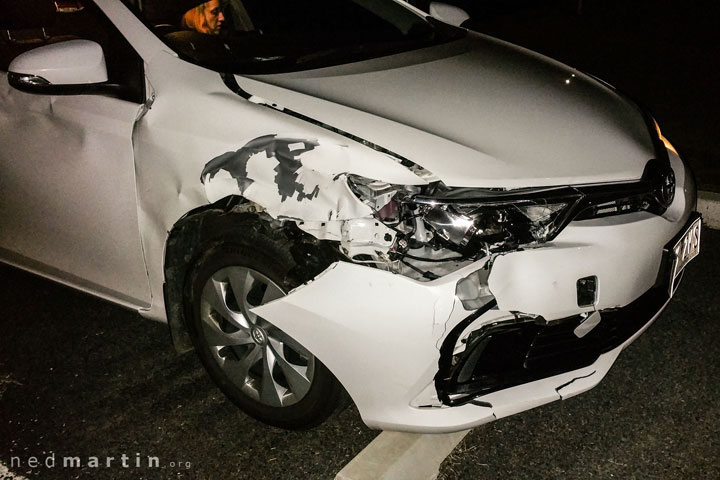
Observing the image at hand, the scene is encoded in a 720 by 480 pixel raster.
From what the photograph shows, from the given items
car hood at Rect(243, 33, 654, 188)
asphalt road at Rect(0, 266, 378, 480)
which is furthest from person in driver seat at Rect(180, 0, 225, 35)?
asphalt road at Rect(0, 266, 378, 480)

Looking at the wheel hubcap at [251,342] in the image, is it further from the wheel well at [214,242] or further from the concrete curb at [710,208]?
the concrete curb at [710,208]

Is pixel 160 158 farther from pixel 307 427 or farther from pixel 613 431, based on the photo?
pixel 613 431

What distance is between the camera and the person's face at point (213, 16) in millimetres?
2754

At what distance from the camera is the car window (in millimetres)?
2430

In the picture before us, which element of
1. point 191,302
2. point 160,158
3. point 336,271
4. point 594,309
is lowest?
point 191,302

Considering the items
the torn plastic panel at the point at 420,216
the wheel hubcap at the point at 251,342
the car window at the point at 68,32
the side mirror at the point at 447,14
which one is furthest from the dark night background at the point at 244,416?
the side mirror at the point at 447,14

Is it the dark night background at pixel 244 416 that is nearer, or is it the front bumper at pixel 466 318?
the front bumper at pixel 466 318

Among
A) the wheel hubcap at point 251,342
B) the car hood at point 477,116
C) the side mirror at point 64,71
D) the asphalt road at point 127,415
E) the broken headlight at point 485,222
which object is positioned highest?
the side mirror at point 64,71

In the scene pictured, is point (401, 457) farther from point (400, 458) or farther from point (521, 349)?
point (521, 349)

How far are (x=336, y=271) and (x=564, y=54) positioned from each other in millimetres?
6264

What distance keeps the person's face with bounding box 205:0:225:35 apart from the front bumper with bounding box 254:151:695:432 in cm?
127

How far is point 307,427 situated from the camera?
2357 millimetres

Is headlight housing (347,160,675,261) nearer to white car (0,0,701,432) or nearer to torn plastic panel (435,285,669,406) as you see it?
white car (0,0,701,432)

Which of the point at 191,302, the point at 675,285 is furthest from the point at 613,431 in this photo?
the point at 191,302
